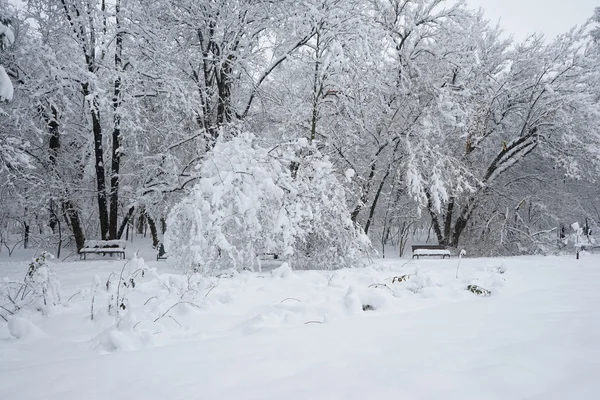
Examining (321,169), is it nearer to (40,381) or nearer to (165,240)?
(165,240)

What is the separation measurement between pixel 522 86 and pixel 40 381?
56.7 feet

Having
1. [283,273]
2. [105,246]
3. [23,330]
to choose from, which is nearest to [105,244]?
[105,246]

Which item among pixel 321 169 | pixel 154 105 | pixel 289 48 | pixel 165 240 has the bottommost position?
pixel 165 240

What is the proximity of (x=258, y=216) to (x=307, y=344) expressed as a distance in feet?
16.2

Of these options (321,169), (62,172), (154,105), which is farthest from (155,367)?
(62,172)

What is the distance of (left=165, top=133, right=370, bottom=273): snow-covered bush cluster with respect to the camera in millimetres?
6805

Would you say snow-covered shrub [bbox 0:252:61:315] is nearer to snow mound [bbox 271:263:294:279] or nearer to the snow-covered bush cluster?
the snow-covered bush cluster

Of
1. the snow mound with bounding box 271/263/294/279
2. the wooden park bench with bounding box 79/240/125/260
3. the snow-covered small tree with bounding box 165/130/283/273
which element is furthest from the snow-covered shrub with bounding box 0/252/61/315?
the wooden park bench with bounding box 79/240/125/260

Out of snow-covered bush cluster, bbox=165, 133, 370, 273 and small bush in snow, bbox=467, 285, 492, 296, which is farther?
snow-covered bush cluster, bbox=165, 133, 370, 273

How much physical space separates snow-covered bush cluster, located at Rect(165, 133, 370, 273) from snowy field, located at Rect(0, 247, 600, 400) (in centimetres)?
187

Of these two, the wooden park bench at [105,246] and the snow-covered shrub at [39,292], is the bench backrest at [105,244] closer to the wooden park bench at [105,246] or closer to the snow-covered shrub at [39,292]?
the wooden park bench at [105,246]

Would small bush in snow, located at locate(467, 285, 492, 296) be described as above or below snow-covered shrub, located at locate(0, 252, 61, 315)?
below

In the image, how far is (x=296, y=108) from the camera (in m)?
11.4

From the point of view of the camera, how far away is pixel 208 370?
7.80ft
